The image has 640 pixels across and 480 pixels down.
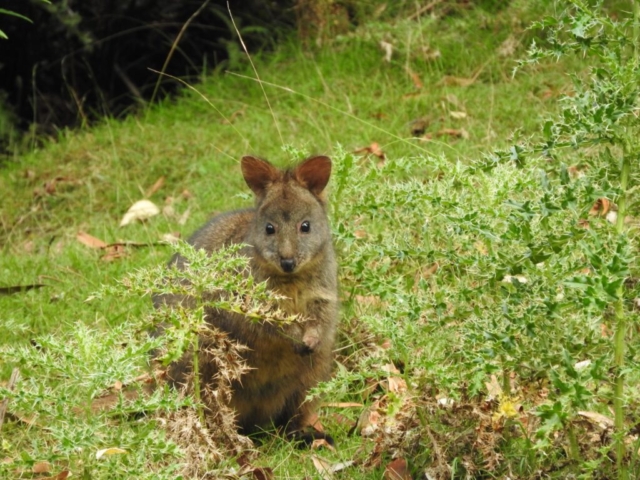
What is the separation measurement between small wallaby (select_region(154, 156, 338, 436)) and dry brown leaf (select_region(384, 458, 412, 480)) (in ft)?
Answer: 3.15

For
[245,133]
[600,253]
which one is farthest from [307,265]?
[245,133]

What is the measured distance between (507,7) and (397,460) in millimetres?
5730

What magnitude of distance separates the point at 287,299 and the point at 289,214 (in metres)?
0.41

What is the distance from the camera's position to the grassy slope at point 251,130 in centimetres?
761

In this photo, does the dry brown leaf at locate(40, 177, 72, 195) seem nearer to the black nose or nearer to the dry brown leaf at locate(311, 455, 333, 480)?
the black nose

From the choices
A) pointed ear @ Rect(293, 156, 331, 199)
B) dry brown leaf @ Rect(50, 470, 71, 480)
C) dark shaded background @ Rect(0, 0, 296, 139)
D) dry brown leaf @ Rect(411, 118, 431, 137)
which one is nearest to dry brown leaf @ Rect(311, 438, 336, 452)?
dry brown leaf @ Rect(50, 470, 71, 480)

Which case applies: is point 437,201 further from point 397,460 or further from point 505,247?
point 397,460

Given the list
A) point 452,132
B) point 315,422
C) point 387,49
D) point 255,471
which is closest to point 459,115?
point 452,132

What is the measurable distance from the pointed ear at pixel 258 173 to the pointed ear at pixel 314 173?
0.12m

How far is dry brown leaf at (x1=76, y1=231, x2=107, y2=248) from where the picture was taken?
7.40m

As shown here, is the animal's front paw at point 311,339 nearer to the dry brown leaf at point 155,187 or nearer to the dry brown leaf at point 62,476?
the dry brown leaf at point 62,476

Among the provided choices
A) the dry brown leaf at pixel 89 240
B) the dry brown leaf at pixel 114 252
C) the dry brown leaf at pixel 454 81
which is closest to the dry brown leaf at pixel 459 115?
the dry brown leaf at pixel 454 81

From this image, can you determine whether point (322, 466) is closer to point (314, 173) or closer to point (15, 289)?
point (314, 173)

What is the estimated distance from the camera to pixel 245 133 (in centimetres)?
844
